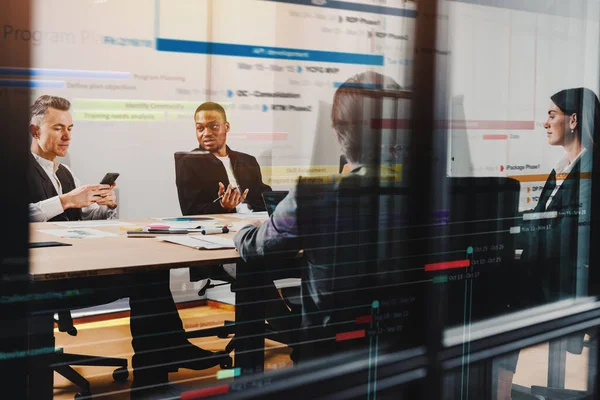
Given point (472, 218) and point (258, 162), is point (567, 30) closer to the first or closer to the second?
point (472, 218)

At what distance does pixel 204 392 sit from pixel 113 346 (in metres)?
0.26

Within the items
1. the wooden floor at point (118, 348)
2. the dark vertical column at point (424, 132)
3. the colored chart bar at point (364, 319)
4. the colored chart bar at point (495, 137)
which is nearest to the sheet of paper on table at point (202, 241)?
the wooden floor at point (118, 348)

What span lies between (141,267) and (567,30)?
6.22 feet

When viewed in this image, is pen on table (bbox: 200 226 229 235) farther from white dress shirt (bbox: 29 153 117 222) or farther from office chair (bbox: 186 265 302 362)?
white dress shirt (bbox: 29 153 117 222)

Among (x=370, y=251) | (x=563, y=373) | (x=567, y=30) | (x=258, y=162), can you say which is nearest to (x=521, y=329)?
(x=563, y=373)

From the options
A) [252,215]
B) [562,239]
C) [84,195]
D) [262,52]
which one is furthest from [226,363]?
[562,239]

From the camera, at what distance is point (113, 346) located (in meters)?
1.68

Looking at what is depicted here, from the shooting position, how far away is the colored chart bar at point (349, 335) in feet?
Result: 6.86

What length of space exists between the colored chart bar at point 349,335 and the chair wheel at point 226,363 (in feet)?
1.17

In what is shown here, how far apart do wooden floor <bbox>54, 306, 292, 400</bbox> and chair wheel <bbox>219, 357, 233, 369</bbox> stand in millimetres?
21

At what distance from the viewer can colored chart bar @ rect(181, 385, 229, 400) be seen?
174cm

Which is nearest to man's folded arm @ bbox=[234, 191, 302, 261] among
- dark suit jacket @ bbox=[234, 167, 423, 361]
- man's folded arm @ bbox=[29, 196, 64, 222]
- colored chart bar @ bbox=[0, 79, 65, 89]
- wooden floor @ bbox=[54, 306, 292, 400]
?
dark suit jacket @ bbox=[234, 167, 423, 361]

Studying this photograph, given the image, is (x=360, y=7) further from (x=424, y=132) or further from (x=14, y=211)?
(x=14, y=211)

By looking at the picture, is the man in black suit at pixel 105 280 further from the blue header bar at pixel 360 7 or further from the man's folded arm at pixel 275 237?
the blue header bar at pixel 360 7
